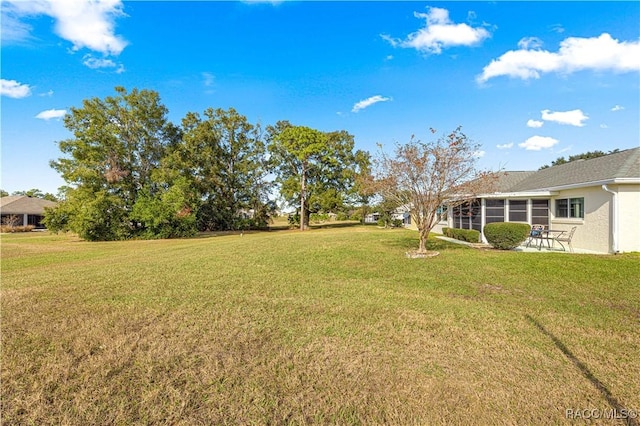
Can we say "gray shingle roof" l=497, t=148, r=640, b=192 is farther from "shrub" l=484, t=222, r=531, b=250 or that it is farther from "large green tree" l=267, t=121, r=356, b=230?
"large green tree" l=267, t=121, r=356, b=230

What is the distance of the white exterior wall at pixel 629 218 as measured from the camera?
30.6 ft

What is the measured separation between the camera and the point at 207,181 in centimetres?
3011

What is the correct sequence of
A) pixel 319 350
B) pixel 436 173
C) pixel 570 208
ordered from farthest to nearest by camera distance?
pixel 570 208
pixel 436 173
pixel 319 350

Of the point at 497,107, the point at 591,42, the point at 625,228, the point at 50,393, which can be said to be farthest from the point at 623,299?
the point at 497,107

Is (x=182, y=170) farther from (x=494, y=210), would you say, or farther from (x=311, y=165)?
(x=494, y=210)

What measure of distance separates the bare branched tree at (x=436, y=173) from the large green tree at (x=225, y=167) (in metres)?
23.7

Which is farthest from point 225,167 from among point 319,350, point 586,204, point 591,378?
point 591,378

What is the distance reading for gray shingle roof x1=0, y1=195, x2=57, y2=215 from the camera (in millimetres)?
33531

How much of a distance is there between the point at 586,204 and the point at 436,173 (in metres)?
5.94

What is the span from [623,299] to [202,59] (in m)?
18.1

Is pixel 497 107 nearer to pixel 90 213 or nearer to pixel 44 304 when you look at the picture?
pixel 44 304

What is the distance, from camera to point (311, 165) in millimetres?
33219

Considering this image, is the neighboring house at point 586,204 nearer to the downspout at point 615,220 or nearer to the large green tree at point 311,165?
the downspout at point 615,220

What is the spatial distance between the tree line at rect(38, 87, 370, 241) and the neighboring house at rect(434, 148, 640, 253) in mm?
7246
